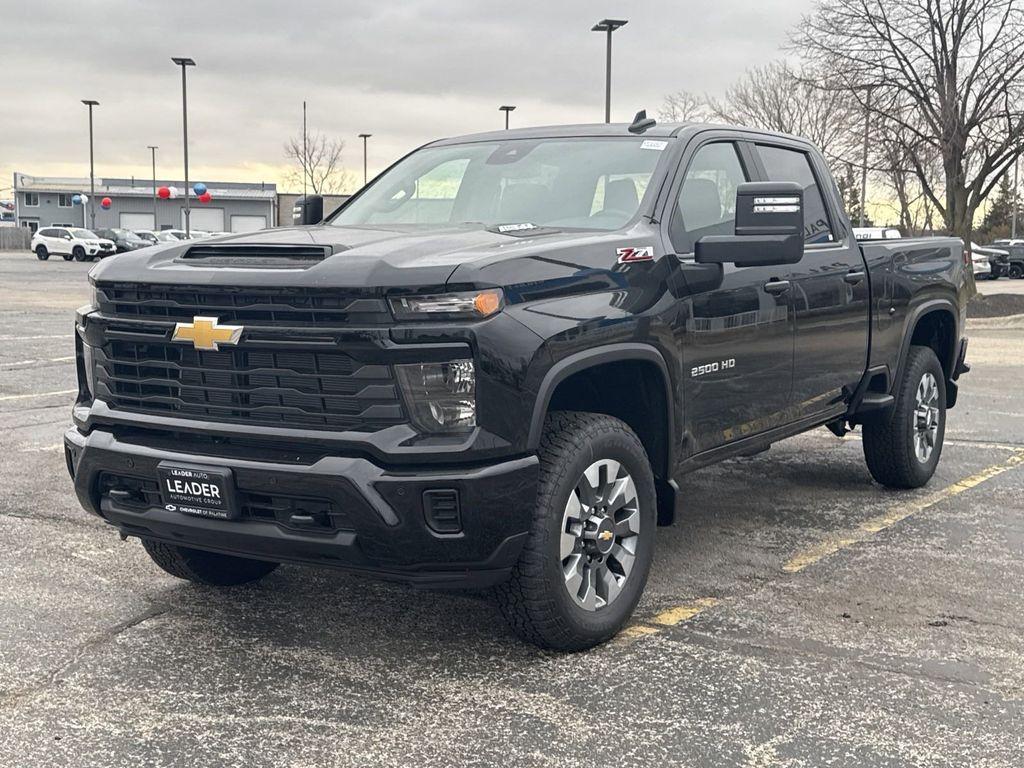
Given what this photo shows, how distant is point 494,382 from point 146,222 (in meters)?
97.9

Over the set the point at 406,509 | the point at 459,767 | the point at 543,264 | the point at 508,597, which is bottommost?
the point at 459,767

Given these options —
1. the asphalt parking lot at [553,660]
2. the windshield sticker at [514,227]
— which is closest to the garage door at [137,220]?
the asphalt parking lot at [553,660]

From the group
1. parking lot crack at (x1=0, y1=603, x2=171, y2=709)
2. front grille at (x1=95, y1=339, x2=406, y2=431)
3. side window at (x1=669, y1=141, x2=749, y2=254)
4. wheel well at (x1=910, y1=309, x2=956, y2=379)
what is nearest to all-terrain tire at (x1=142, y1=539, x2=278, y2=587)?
parking lot crack at (x1=0, y1=603, x2=171, y2=709)

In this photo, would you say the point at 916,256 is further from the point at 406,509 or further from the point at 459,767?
the point at 459,767

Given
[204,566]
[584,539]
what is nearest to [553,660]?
[584,539]

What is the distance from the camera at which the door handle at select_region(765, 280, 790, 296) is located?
525cm

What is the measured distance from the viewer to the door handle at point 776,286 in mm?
5246

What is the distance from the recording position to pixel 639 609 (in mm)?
4738

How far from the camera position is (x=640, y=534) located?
438 cm

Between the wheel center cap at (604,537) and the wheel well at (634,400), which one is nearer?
the wheel center cap at (604,537)

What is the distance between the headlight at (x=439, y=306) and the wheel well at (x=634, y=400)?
2.56ft

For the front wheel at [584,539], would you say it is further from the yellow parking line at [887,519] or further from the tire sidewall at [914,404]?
the tire sidewall at [914,404]

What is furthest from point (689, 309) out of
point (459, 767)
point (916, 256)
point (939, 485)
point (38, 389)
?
point (38, 389)

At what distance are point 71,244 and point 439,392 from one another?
55219 mm
